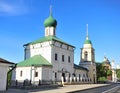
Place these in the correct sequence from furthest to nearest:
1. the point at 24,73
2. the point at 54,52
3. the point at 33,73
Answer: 1. the point at 54,52
2. the point at 24,73
3. the point at 33,73

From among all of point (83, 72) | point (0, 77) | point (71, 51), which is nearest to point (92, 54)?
point (83, 72)

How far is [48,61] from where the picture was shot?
43594 millimetres

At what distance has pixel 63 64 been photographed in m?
47.2

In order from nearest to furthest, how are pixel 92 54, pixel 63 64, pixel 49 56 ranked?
1. pixel 49 56
2. pixel 63 64
3. pixel 92 54

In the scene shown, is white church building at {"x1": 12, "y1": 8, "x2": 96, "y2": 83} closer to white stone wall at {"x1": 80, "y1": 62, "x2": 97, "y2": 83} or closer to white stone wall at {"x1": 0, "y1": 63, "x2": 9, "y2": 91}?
white stone wall at {"x1": 80, "y1": 62, "x2": 97, "y2": 83}

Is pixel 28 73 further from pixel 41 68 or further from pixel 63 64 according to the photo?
pixel 63 64

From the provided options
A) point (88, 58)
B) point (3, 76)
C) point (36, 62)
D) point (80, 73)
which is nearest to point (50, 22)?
point (36, 62)

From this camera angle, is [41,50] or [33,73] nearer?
[33,73]

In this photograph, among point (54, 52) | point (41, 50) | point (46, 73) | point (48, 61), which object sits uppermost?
point (41, 50)

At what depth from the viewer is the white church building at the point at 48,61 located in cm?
4100

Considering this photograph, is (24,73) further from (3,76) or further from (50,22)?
(3,76)

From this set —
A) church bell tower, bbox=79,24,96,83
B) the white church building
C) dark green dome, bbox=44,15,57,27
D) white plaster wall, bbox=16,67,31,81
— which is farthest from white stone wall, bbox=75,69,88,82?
white plaster wall, bbox=16,67,31,81

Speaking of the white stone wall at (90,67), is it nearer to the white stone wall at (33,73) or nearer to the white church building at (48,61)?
the white church building at (48,61)

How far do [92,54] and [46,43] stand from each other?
21.2 metres
